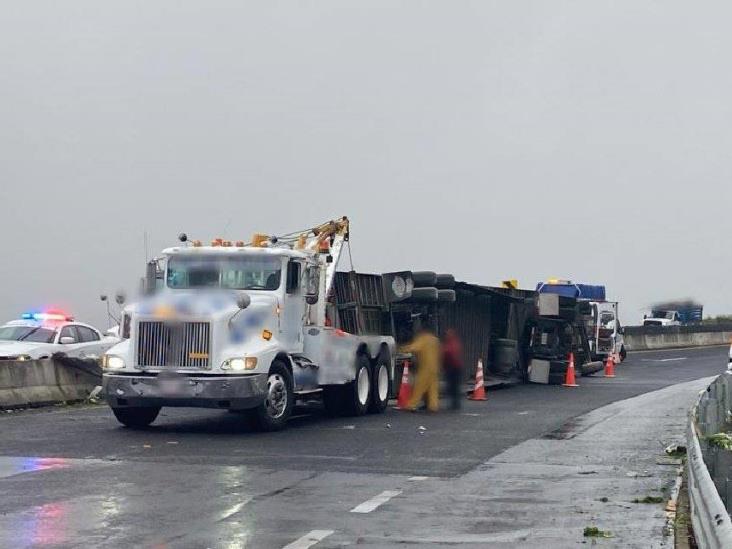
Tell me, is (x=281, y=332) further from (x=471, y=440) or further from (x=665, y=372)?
(x=665, y=372)

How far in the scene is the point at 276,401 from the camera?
57.5 feet

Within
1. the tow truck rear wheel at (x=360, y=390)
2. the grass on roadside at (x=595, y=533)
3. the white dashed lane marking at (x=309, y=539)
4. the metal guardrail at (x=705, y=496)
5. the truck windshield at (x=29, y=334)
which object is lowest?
the grass on roadside at (x=595, y=533)

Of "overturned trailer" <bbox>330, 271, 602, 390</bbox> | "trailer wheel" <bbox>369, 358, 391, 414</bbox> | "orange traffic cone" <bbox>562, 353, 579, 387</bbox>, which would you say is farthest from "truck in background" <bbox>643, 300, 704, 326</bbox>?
"trailer wheel" <bbox>369, 358, 391, 414</bbox>

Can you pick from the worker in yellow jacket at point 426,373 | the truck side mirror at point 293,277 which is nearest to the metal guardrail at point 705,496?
the truck side mirror at point 293,277

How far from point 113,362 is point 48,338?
758 cm

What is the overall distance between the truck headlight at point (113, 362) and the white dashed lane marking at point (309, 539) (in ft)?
26.9

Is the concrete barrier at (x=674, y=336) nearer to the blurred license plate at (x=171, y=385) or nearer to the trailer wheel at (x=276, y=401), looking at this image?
the trailer wheel at (x=276, y=401)

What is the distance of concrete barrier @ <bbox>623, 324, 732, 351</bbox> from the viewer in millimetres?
55062

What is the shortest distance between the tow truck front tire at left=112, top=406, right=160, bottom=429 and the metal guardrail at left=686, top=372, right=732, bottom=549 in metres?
7.77

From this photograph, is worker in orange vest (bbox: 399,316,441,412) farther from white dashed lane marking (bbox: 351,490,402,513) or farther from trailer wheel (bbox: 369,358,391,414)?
white dashed lane marking (bbox: 351,490,402,513)

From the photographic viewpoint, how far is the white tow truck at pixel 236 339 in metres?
16.7

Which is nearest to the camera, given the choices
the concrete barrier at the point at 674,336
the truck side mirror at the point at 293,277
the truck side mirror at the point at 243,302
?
the truck side mirror at the point at 243,302

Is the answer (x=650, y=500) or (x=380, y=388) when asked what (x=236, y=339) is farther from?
(x=650, y=500)

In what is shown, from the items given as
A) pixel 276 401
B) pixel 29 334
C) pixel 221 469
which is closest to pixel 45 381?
pixel 29 334
